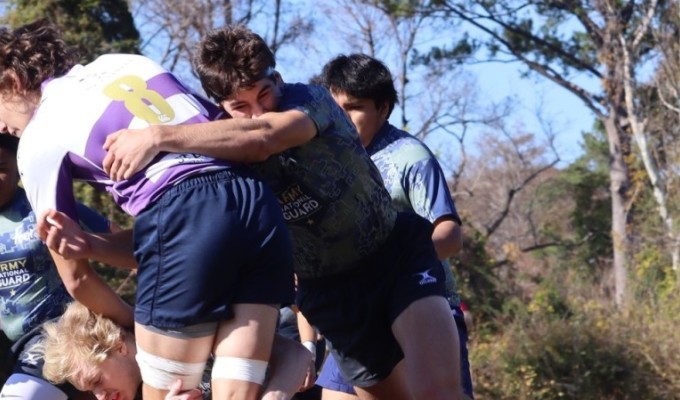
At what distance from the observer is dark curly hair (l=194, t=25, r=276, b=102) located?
3648 millimetres

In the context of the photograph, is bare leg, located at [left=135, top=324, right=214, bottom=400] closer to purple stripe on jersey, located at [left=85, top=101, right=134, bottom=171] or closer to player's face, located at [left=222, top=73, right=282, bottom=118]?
purple stripe on jersey, located at [left=85, top=101, right=134, bottom=171]

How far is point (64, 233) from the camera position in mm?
3500

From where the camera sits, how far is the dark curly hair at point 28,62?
3686 mm

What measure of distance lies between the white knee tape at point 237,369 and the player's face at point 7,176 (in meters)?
2.26

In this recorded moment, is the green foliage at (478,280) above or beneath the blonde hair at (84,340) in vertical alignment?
beneath

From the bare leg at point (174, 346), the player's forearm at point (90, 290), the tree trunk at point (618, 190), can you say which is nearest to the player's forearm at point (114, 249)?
the player's forearm at point (90, 290)

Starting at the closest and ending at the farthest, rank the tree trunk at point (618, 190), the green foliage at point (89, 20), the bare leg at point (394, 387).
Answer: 1. the bare leg at point (394, 387)
2. the green foliage at point (89, 20)
3. the tree trunk at point (618, 190)

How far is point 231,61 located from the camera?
365 cm

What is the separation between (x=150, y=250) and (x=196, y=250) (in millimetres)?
180

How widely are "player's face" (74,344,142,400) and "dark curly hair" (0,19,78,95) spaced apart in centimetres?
97

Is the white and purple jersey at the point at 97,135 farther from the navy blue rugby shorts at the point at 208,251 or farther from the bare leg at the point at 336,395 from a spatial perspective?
the bare leg at the point at 336,395

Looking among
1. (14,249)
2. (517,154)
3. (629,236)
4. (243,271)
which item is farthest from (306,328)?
(517,154)

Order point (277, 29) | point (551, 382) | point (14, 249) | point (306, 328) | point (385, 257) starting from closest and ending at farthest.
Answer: point (385, 257)
point (14, 249)
point (306, 328)
point (551, 382)
point (277, 29)

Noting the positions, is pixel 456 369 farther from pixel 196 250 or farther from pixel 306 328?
pixel 306 328
